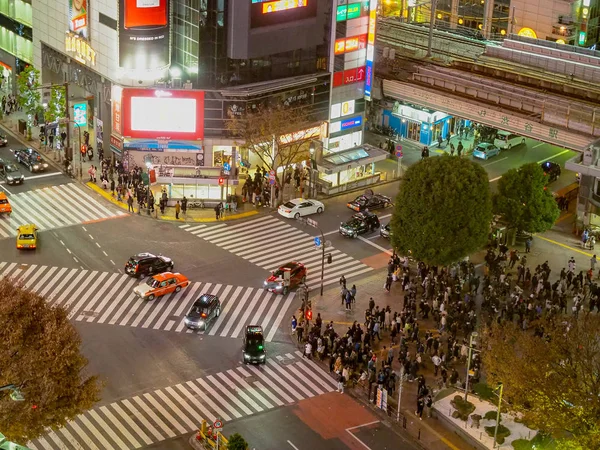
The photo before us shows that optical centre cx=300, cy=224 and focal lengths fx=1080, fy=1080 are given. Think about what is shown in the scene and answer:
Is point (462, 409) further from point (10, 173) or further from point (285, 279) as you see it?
point (10, 173)

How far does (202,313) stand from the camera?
240 ft

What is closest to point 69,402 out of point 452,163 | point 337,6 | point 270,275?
point 270,275

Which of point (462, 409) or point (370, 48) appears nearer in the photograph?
point (462, 409)

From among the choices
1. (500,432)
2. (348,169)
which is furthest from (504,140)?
(500,432)

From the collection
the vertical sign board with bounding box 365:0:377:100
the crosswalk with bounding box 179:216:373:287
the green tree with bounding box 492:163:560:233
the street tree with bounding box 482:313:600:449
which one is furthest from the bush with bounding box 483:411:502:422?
the vertical sign board with bounding box 365:0:377:100

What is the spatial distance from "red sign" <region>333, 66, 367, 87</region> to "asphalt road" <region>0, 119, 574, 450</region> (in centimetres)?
1098

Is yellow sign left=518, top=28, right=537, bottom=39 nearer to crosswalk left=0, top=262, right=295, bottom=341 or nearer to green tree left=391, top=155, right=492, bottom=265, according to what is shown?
green tree left=391, top=155, right=492, bottom=265

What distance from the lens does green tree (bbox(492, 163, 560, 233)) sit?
84812 millimetres

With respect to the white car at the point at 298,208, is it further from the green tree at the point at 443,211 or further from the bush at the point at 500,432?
the bush at the point at 500,432

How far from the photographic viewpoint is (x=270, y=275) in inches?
3223

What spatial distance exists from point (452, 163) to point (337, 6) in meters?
26.2

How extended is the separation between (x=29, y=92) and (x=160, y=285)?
127ft

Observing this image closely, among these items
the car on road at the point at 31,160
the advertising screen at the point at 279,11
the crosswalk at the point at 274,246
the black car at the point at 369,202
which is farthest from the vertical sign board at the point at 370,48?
the car on road at the point at 31,160

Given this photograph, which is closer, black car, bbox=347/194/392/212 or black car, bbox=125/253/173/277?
black car, bbox=125/253/173/277
